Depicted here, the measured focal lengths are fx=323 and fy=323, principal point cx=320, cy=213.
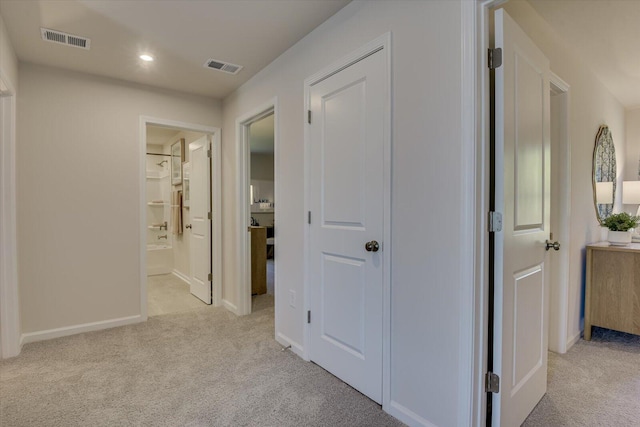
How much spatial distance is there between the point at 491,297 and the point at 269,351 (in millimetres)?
1772

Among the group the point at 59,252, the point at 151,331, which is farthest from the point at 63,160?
the point at 151,331

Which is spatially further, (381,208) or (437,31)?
(381,208)

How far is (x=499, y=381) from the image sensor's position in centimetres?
147

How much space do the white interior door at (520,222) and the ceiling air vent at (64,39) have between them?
2.84 m

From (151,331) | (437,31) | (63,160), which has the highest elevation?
(437,31)

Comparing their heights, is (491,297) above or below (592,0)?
below

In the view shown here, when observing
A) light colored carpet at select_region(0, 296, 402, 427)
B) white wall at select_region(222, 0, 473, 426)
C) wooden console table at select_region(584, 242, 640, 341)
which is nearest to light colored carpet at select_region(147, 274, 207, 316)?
light colored carpet at select_region(0, 296, 402, 427)

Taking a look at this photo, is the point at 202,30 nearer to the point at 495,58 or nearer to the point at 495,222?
the point at 495,58

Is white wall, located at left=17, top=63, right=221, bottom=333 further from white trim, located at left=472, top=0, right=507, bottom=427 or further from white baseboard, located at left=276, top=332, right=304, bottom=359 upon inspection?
white trim, located at left=472, top=0, right=507, bottom=427

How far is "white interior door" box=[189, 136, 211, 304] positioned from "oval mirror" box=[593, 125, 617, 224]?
404cm

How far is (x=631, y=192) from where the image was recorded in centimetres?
354

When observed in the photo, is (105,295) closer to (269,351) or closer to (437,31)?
(269,351)

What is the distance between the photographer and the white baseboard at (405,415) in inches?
64.0

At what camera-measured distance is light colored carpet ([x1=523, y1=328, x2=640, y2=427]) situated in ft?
5.75
